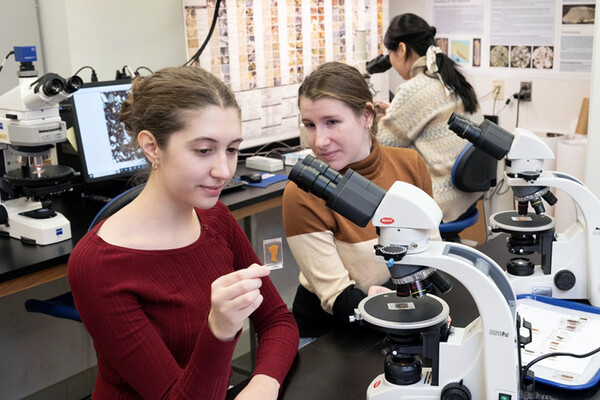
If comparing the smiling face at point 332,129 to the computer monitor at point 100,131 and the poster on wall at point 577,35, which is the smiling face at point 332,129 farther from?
the poster on wall at point 577,35

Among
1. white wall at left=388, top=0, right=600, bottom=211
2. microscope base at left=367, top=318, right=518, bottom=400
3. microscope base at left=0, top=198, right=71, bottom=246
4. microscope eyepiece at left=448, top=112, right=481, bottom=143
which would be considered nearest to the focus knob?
microscope base at left=367, top=318, right=518, bottom=400

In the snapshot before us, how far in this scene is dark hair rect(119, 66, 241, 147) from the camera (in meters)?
1.24

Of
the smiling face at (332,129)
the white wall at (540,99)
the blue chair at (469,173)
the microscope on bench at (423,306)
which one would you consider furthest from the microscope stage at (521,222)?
the white wall at (540,99)

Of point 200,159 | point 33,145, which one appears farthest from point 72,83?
point 200,159

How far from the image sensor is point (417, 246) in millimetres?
1102

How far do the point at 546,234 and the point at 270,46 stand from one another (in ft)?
7.10

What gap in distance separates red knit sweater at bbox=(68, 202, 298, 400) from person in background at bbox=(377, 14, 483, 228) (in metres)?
1.76

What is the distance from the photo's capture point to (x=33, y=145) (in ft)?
7.11

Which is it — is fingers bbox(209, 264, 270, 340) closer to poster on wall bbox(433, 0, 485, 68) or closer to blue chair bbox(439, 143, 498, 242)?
blue chair bbox(439, 143, 498, 242)

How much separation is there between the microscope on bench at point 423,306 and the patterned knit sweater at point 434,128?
179cm

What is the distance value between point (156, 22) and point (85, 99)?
0.70 meters

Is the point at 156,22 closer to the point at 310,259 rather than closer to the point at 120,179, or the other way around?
the point at 120,179

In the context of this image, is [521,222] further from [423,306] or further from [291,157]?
[291,157]

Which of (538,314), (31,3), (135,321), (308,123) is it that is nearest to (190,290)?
(135,321)
